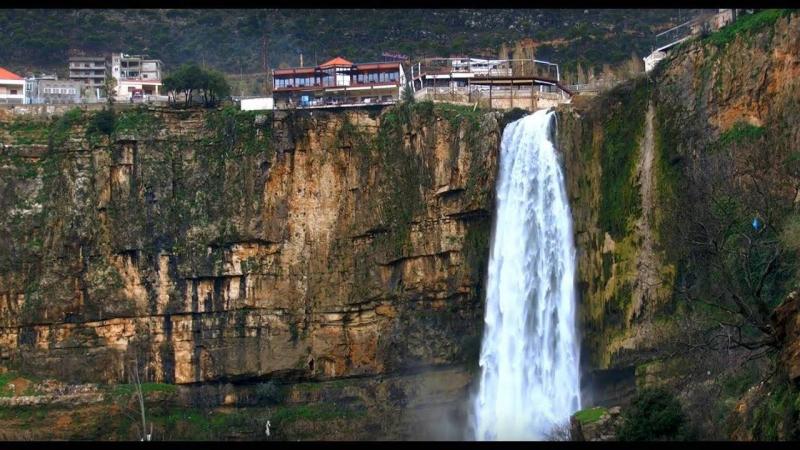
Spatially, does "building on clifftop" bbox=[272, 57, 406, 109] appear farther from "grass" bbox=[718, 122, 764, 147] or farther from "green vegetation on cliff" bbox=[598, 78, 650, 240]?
"grass" bbox=[718, 122, 764, 147]

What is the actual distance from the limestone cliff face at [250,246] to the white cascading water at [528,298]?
0.99 m

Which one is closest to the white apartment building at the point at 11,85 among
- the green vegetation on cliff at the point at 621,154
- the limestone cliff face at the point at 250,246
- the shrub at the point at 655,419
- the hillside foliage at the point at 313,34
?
the limestone cliff face at the point at 250,246

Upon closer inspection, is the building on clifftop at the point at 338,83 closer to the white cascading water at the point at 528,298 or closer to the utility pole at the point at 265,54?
the utility pole at the point at 265,54

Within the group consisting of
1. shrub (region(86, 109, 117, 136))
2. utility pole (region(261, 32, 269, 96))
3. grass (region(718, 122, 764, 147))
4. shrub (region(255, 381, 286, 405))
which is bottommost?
shrub (region(255, 381, 286, 405))

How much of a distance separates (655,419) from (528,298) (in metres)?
21.8

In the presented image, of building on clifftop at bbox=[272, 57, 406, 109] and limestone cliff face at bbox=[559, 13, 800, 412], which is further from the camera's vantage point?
building on clifftop at bbox=[272, 57, 406, 109]

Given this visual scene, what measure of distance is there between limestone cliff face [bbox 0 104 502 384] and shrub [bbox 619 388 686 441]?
21890 millimetres

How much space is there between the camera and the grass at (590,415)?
59562mm

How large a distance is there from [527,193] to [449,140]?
4.56 metres

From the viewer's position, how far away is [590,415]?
60531mm

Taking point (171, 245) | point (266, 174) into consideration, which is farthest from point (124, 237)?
Answer: point (266, 174)

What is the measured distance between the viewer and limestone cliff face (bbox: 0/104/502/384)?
7419 centimetres

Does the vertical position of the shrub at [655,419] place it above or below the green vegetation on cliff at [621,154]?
below

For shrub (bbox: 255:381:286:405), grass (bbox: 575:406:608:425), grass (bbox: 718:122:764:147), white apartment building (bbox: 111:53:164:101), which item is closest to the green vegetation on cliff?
grass (bbox: 718:122:764:147)
